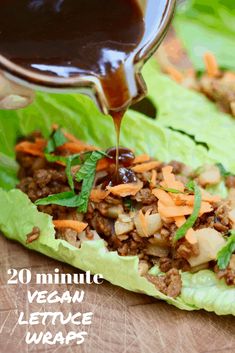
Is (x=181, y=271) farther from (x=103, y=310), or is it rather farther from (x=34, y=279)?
(x=34, y=279)

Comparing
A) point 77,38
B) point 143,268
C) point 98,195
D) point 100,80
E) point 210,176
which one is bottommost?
point 143,268

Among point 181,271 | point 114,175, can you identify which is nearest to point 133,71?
point 114,175

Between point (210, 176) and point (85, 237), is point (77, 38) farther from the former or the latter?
point (210, 176)

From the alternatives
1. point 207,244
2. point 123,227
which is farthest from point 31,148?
point 207,244

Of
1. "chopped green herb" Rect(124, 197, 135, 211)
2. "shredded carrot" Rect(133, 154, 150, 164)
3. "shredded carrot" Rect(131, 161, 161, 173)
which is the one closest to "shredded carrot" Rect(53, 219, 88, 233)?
"chopped green herb" Rect(124, 197, 135, 211)

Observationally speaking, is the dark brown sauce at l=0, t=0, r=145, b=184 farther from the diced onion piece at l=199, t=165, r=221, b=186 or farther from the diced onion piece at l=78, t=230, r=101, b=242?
the diced onion piece at l=199, t=165, r=221, b=186

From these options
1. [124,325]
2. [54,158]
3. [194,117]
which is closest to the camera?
[124,325]

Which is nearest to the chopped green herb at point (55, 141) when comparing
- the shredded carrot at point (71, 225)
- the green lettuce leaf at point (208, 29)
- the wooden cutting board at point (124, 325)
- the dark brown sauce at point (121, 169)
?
the dark brown sauce at point (121, 169)
